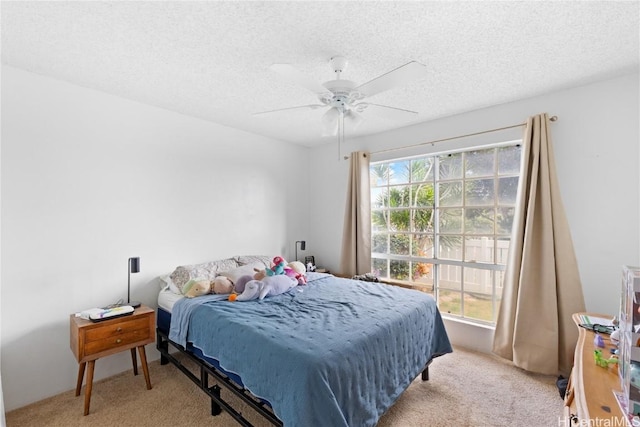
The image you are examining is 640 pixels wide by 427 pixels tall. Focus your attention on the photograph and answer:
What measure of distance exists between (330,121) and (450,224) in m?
2.00

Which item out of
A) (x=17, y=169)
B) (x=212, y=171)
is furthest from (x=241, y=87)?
(x=17, y=169)

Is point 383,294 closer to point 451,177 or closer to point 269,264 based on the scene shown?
point 269,264

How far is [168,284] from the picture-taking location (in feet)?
9.04

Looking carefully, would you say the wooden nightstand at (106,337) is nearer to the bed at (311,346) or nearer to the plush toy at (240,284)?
the bed at (311,346)

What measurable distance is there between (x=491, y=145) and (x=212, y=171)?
311 cm

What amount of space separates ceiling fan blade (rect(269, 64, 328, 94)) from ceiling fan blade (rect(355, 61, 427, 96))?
11.0 inches

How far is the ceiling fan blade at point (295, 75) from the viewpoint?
5.16ft

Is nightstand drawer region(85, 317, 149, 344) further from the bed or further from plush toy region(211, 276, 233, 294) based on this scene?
plush toy region(211, 276, 233, 294)

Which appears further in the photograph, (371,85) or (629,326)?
(371,85)

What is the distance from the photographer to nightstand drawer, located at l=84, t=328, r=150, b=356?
205 centimetres

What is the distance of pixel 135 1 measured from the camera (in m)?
1.46

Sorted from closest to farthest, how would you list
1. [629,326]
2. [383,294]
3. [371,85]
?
[629,326] → [371,85] → [383,294]

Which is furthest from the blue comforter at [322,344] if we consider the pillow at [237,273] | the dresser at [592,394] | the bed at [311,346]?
the dresser at [592,394]

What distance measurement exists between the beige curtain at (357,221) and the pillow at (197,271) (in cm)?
153
